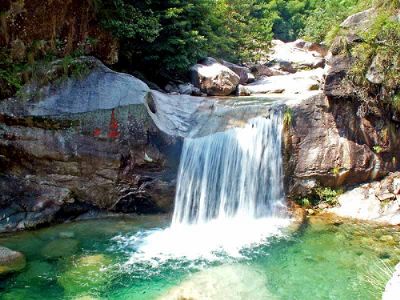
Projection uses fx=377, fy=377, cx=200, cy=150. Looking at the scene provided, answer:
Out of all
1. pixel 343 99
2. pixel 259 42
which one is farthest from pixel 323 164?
pixel 259 42

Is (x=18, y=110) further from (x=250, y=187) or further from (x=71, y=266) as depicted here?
(x=250, y=187)

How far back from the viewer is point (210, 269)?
6395 millimetres

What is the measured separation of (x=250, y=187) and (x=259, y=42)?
1103 centimetres

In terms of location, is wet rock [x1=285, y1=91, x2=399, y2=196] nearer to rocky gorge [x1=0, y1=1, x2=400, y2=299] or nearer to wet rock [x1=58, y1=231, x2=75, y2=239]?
rocky gorge [x1=0, y1=1, x2=400, y2=299]

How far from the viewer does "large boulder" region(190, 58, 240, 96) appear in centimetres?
1157

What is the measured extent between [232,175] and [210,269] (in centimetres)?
287

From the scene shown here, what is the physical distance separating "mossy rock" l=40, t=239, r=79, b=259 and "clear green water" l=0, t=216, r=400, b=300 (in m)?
0.02

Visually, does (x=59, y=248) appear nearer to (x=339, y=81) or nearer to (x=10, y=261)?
(x=10, y=261)

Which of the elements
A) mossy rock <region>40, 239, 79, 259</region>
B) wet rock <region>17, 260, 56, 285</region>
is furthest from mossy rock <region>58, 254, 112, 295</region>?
mossy rock <region>40, 239, 79, 259</region>

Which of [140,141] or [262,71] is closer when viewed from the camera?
[140,141]

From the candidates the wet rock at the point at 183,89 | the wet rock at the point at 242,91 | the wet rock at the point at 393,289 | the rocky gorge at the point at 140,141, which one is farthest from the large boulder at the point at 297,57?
the wet rock at the point at 393,289

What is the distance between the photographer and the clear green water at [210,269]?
5762mm

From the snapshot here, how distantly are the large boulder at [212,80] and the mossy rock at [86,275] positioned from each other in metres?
6.45

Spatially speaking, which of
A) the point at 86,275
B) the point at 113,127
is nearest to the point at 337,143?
the point at 113,127
